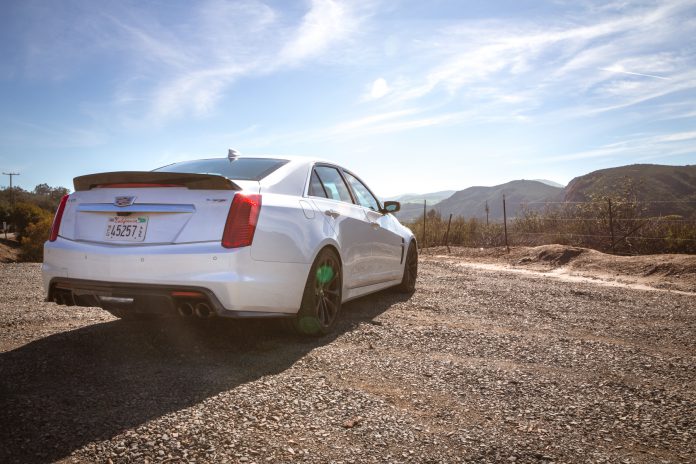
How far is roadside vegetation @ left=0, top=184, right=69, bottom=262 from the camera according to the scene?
27250mm

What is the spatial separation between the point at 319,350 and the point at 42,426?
2.02 meters

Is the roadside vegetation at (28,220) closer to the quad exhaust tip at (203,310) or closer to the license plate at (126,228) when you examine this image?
the license plate at (126,228)

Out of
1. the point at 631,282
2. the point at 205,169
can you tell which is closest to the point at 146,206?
the point at 205,169

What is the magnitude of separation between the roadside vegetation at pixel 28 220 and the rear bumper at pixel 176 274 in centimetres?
115

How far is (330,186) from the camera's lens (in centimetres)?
500

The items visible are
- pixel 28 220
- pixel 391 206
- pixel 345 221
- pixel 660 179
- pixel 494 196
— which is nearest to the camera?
pixel 345 221

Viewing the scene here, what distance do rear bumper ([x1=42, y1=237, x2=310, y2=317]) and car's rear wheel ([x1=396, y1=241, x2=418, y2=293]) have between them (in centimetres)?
353

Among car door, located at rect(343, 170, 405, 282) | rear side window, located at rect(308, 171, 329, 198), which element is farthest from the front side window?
rear side window, located at rect(308, 171, 329, 198)

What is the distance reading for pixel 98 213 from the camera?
3.71 m

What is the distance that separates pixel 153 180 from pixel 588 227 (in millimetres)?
16474

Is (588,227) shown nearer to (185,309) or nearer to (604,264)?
(604,264)

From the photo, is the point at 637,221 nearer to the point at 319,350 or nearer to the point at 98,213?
the point at 319,350

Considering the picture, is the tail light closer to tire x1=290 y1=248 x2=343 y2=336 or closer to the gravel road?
the gravel road

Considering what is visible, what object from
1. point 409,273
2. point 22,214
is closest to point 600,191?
point 409,273
